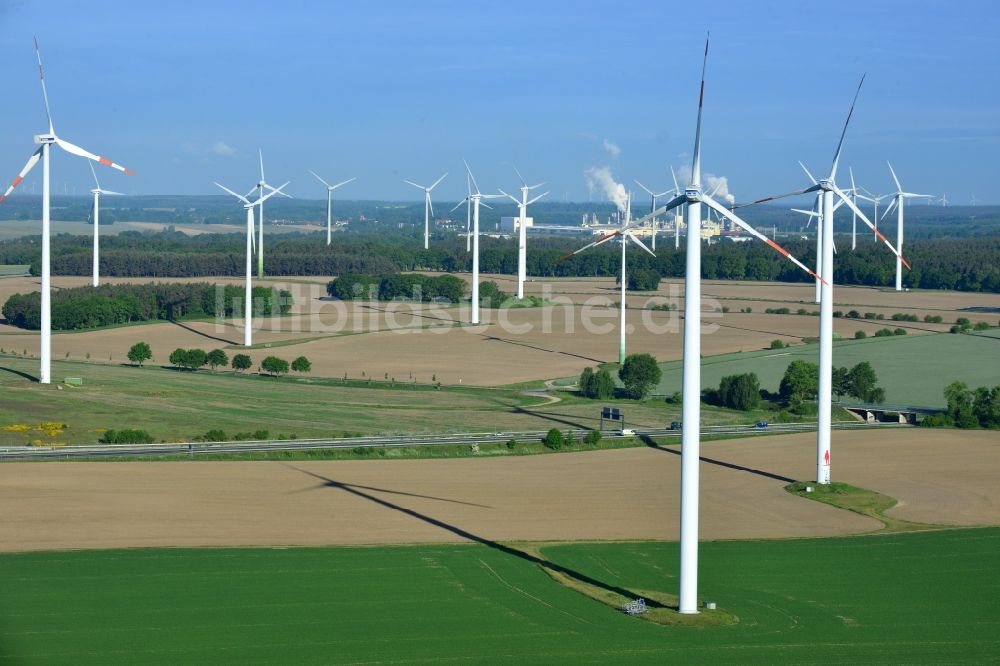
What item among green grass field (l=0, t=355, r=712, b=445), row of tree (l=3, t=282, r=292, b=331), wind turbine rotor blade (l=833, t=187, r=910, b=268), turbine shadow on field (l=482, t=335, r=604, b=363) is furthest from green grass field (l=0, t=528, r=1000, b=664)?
row of tree (l=3, t=282, r=292, b=331)

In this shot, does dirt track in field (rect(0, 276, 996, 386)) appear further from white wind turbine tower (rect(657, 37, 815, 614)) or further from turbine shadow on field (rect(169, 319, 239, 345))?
white wind turbine tower (rect(657, 37, 815, 614))

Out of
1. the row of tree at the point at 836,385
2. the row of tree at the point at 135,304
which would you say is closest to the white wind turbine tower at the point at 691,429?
the row of tree at the point at 836,385

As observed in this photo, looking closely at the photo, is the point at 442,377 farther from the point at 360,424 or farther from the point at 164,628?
the point at 164,628

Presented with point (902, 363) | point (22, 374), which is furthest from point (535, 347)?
point (22, 374)

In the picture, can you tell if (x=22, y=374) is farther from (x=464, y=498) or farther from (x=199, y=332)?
(x=464, y=498)

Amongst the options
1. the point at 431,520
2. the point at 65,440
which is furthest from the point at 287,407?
the point at 431,520

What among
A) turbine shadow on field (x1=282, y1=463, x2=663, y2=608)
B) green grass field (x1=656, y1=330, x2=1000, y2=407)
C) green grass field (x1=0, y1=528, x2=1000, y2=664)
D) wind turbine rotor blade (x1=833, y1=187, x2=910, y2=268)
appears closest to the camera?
green grass field (x1=0, y1=528, x2=1000, y2=664)

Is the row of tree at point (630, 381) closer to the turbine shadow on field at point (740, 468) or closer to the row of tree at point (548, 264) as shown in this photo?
the turbine shadow on field at point (740, 468)
